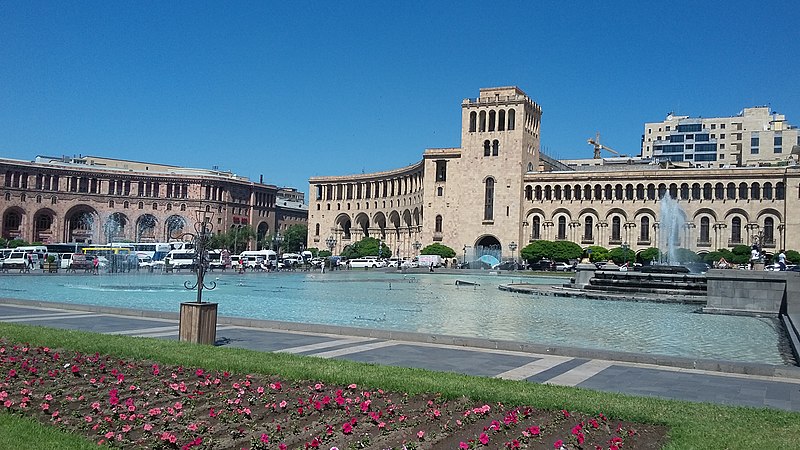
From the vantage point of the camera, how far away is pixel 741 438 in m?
5.57

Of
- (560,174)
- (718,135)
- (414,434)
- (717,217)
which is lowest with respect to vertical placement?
(414,434)

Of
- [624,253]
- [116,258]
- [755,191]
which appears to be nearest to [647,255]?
[624,253]

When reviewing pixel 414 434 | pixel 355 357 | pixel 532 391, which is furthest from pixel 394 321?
Answer: pixel 414 434

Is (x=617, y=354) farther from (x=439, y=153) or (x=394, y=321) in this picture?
(x=439, y=153)

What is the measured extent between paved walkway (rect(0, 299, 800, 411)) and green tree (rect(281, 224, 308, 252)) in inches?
3491

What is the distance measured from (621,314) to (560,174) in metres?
52.0

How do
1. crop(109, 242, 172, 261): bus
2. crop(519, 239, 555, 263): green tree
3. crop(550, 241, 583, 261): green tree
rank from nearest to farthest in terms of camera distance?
crop(109, 242, 172, 261): bus < crop(550, 241, 583, 261): green tree < crop(519, 239, 555, 263): green tree

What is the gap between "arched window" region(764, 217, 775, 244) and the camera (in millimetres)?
60706

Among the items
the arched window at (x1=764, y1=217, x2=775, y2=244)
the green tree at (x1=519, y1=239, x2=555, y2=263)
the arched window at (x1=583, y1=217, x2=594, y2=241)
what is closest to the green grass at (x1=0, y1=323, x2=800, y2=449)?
the green tree at (x1=519, y1=239, x2=555, y2=263)

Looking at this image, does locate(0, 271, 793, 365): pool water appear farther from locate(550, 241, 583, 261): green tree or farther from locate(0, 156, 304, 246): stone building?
locate(0, 156, 304, 246): stone building

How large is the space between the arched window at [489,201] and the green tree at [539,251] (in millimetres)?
7348

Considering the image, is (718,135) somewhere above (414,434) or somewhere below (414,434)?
above

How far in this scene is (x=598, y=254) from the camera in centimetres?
6406

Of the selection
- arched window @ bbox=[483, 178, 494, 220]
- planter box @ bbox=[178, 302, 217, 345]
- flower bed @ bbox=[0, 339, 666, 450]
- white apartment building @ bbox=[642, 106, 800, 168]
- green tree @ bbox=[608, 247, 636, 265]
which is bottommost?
flower bed @ bbox=[0, 339, 666, 450]
